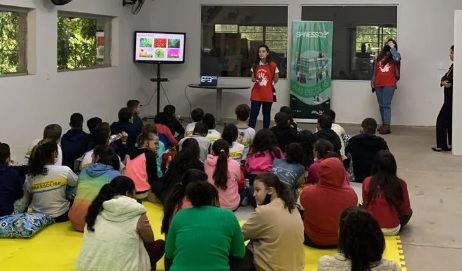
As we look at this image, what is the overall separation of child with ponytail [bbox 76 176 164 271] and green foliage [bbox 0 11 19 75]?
15.7 feet

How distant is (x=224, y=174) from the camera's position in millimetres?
5672

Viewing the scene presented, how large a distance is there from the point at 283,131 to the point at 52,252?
3285 mm

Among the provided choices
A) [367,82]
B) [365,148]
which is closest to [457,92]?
[365,148]

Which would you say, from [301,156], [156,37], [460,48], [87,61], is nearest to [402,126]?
[460,48]

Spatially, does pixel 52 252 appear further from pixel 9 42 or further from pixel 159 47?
pixel 159 47

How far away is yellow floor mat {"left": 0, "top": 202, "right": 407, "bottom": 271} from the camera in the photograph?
4668 mm

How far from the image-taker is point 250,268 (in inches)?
156

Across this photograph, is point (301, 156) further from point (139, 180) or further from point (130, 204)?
point (130, 204)

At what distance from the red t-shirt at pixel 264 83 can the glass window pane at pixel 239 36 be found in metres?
2.18

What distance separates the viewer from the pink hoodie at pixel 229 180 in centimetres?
581

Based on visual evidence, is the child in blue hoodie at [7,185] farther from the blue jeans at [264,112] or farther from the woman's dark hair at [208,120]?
the blue jeans at [264,112]

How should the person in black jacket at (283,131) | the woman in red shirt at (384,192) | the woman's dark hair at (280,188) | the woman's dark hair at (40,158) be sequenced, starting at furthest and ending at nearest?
the person in black jacket at (283,131) < the woman's dark hair at (40,158) < the woman in red shirt at (384,192) < the woman's dark hair at (280,188)

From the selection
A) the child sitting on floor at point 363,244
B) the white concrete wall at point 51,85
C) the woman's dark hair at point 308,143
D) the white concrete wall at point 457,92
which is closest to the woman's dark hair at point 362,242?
the child sitting on floor at point 363,244

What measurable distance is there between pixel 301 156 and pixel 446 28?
24.7ft
